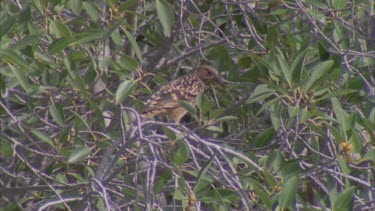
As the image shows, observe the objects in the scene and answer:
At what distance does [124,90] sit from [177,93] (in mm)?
1634

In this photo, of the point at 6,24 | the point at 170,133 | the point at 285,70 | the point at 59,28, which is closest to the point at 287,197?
the point at 170,133

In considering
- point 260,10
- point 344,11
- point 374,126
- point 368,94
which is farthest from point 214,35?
point 374,126

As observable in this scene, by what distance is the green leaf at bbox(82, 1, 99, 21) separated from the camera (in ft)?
16.7

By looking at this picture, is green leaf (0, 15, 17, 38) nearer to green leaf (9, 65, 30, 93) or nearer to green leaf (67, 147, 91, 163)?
green leaf (9, 65, 30, 93)

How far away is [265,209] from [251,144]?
4.60ft

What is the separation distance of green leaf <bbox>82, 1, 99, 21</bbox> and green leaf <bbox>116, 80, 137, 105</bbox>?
512 mm

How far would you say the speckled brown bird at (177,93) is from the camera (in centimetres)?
606

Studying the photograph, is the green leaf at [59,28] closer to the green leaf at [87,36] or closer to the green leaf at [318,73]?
the green leaf at [87,36]

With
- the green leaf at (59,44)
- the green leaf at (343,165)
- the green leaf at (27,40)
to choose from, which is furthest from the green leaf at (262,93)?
the green leaf at (27,40)

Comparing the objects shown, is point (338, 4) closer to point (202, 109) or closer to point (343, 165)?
point (202, 109)

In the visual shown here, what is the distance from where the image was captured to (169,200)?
6.62 metres

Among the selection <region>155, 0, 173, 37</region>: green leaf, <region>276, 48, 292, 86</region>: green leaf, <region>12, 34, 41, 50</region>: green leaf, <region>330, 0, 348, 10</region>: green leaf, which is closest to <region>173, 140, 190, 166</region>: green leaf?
<region>276, 48, 292, 86</region>: green leaf

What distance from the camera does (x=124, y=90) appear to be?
475 centimetres

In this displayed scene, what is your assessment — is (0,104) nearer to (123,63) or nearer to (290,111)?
(123,63)
